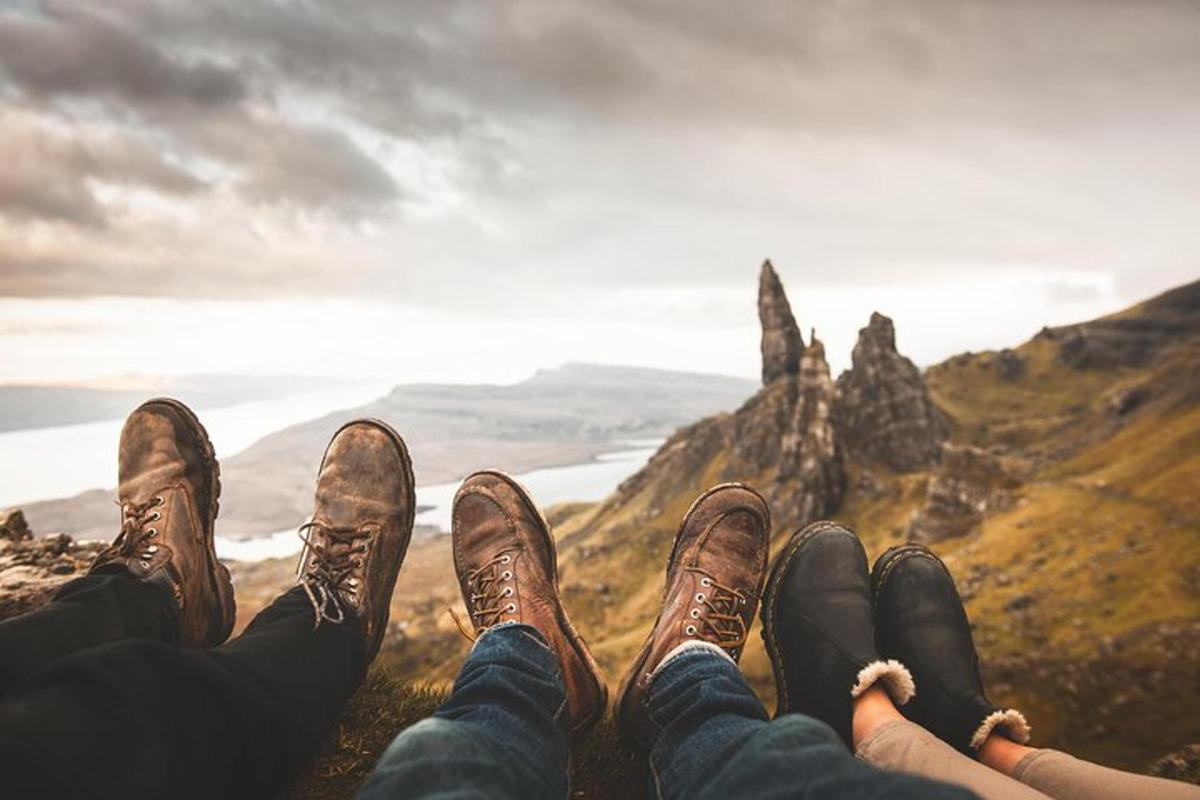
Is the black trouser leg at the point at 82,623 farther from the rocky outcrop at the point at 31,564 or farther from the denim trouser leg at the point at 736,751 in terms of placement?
the denim trouser leg at the point at 736,751

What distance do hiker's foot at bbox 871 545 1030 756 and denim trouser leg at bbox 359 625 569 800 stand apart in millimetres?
2449

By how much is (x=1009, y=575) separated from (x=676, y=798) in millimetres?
48492

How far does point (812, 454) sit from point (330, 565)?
287 ft

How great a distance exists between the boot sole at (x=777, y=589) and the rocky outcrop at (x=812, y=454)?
80709 millimetres

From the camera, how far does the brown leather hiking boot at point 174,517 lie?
4.39 metres

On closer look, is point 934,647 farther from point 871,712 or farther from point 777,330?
point 777,330

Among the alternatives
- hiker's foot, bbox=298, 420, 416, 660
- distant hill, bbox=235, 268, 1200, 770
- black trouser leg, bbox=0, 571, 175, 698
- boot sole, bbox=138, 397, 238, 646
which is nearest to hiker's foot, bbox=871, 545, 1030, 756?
hiker's foot, bbox=298, 420, 416, 660

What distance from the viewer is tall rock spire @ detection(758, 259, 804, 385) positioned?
11081 cm

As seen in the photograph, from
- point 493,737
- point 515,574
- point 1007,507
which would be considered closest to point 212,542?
point 515,574

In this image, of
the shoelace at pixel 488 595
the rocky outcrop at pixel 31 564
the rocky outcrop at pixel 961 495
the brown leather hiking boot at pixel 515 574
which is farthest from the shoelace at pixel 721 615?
the rocky outcrop at pixel 961 495

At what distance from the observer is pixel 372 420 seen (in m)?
6.02

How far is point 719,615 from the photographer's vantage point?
4648 mm

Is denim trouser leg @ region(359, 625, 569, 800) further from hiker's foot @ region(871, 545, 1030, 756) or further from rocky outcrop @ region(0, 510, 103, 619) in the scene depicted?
rocky outcrop @ region(0, 510, 103, 619)

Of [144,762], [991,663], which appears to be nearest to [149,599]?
[144,762]
